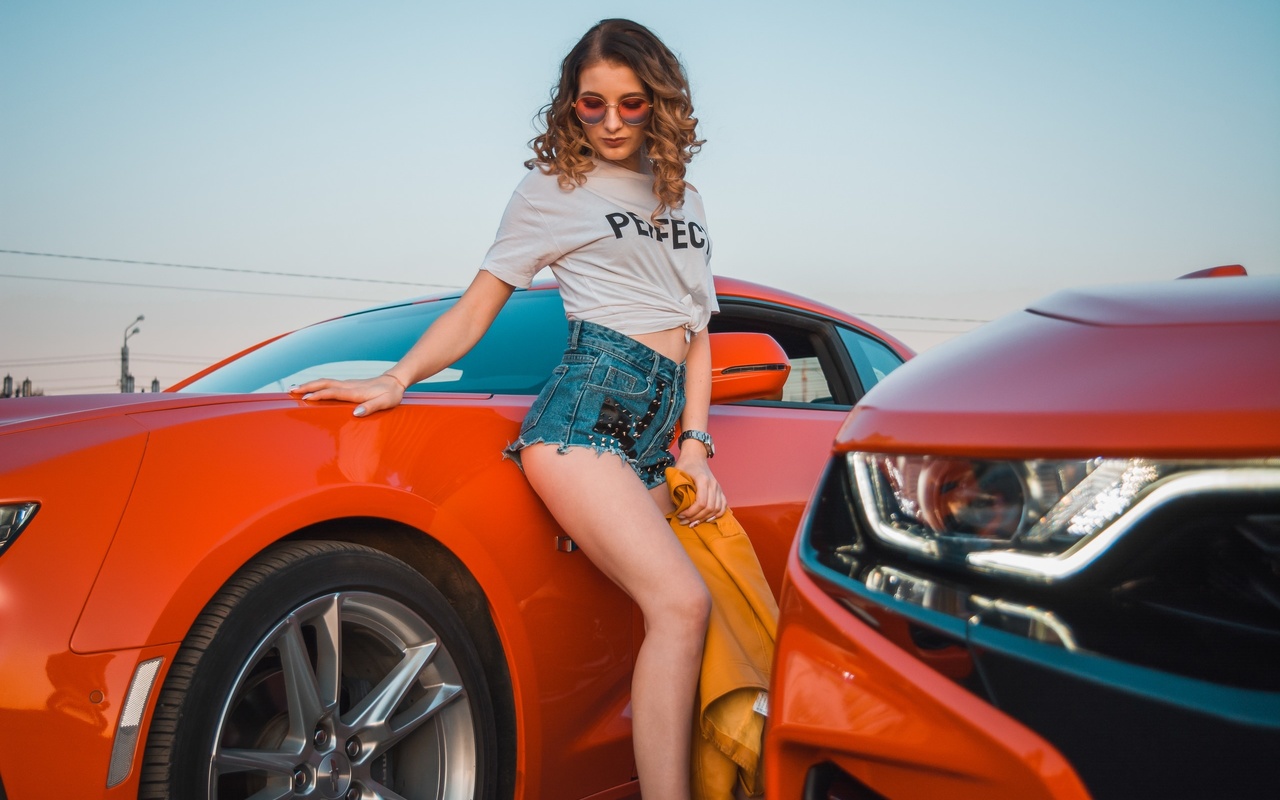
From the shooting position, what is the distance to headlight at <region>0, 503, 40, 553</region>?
1.43 metres

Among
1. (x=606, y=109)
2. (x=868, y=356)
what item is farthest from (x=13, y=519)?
(x=868, y=356)

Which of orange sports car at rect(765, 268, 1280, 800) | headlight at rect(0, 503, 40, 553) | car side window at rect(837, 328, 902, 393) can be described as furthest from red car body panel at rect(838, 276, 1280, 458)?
car side window at rect(837, 328, 902, 393)

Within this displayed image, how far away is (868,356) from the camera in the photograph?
3707 mm

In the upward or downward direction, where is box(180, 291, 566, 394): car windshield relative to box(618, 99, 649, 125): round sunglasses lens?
downward

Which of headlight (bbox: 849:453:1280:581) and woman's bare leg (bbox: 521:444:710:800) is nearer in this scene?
headlight (bbox: 849:453:1280:581)

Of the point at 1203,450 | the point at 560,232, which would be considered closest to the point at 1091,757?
the point at 1203,450

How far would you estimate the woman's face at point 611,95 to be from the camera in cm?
233

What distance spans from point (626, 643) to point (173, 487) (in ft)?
3.58

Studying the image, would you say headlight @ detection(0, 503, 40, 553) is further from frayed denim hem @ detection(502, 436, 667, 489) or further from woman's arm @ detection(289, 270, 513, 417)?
frayed denim hem @ detection(502, 436, 667, 489)

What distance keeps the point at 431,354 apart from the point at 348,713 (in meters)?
0.75

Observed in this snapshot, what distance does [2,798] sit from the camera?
1.37m

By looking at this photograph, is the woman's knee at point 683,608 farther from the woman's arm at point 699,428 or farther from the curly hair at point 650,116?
the curly hair at point 650,116

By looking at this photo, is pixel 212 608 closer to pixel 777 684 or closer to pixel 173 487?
pixel 173 487

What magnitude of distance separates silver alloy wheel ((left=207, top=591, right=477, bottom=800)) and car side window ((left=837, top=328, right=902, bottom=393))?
6.68ft
